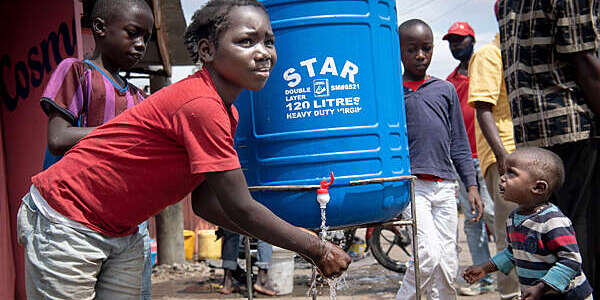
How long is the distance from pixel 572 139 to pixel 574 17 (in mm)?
529

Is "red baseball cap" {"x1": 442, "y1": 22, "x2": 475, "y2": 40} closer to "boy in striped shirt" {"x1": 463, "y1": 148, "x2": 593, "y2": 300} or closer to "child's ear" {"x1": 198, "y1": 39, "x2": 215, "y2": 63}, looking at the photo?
"boy in striped shirt" {"x1": 463, "y1": 148, "x2": 593, "y2": 300}

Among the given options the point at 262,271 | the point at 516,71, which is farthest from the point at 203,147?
the point at 262,271

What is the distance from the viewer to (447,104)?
382cm

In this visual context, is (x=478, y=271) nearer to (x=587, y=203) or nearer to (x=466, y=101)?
(x=587, y=203)

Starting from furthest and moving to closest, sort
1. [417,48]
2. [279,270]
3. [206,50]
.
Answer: [279,270], [417,48], [206,50]

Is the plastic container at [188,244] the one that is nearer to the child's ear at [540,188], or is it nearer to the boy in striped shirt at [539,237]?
the boy in striped shirt at [539,237]

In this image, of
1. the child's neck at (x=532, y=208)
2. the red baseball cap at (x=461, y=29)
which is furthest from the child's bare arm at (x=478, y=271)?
the red baseball cap at (x=461, y=29)

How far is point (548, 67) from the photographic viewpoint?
2799mm

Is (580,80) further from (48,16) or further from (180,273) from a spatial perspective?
(180,273)

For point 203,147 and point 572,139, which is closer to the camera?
point 203,147

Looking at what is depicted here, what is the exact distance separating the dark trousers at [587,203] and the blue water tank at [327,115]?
781 millimetres

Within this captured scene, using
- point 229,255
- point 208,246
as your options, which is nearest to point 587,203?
point 229,255

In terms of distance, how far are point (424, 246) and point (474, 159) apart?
2031 millimetres

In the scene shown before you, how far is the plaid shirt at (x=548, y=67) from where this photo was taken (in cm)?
267
